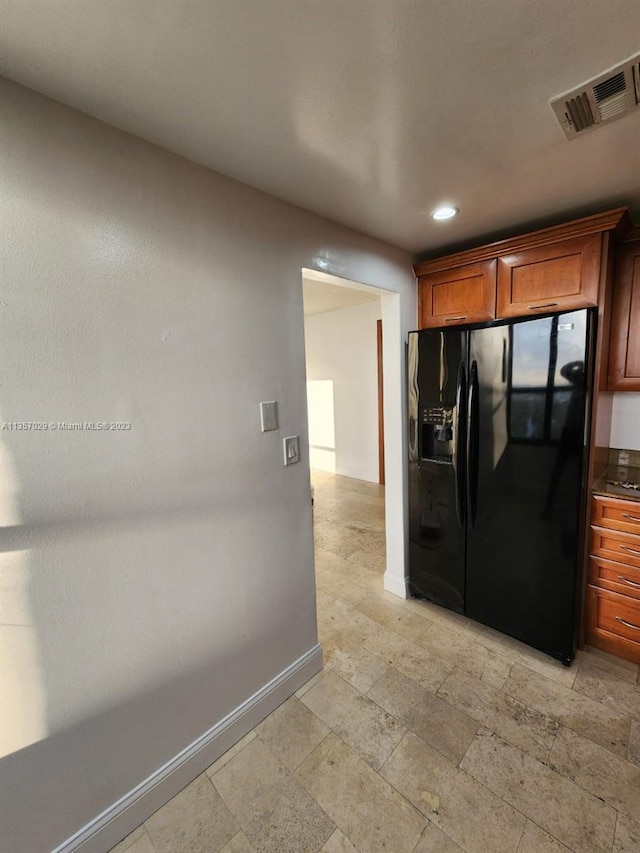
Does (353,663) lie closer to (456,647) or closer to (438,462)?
(456,647)

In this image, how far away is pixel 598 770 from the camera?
4.58 ft

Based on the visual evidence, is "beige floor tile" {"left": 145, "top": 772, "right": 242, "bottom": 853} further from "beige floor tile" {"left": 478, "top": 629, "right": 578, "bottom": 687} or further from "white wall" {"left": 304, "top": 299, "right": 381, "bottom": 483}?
"white wall" {"left": 304, "top": 299, "right": 381, "bottom": 483}

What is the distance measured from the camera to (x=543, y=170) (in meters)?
1.45

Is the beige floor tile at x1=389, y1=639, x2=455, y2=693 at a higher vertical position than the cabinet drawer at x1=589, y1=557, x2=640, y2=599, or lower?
lower

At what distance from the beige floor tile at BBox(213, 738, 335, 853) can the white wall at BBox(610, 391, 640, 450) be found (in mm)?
2535

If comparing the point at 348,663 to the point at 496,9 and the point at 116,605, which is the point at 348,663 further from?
the point at 496,9

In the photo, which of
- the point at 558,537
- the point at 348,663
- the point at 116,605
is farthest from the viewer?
Answer: the point at 348,663

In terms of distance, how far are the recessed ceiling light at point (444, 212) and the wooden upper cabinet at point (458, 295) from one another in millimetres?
409

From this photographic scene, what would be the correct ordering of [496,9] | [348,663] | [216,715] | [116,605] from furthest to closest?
[348,663] → [216,715] → [116,605] → [496,9]

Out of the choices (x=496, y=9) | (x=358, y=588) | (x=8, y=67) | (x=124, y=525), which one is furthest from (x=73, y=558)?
(x=358, y=588)

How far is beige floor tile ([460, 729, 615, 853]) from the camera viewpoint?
121 centimetres

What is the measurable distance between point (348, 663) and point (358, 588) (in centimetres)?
72

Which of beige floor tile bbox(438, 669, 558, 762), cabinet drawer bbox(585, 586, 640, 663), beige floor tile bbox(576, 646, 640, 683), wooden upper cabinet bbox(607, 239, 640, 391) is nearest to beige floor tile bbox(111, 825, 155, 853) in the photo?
beige floor tile bbox(438, 669, 558, 762)

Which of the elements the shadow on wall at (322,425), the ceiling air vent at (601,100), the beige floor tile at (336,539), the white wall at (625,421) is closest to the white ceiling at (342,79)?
the ceiling air vent at (601,100)
